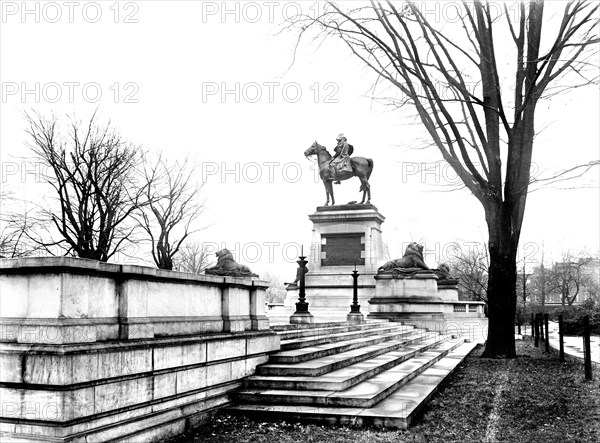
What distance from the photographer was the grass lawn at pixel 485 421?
21.5 feet

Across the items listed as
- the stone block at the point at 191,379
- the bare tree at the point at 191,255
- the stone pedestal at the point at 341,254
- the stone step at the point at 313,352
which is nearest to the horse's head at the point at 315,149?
the stone pedestal at the point at 341,254

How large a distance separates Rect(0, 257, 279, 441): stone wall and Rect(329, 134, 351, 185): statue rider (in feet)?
73.3

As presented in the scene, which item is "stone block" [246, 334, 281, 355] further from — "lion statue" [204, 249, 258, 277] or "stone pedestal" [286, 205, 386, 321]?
"stone pedestal" [286, 205, 386, 321]

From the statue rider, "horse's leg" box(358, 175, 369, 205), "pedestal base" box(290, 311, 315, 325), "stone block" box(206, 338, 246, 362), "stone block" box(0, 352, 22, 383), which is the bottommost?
"pedestal base" box(290, 311, 315, 325)

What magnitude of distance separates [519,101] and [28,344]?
41.6 ft

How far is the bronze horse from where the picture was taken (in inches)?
1162

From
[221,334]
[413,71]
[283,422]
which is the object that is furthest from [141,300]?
[413,71]

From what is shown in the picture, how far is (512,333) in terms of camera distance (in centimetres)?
1448

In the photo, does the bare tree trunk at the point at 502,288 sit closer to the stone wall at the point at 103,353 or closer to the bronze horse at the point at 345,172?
the stone wall at the point at 103,353

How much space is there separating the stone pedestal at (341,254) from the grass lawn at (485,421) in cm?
1641

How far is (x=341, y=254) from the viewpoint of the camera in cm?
2855

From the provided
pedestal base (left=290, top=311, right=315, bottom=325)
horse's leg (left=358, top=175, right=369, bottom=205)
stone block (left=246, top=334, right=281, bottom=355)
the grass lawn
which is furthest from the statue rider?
stone block (left=246, top=334, right=281, bottom=355)

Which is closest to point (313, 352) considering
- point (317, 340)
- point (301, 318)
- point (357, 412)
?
point (317, 340)

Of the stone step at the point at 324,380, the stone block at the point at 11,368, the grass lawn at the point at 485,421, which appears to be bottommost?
the grass lawn at the point at 485,421
